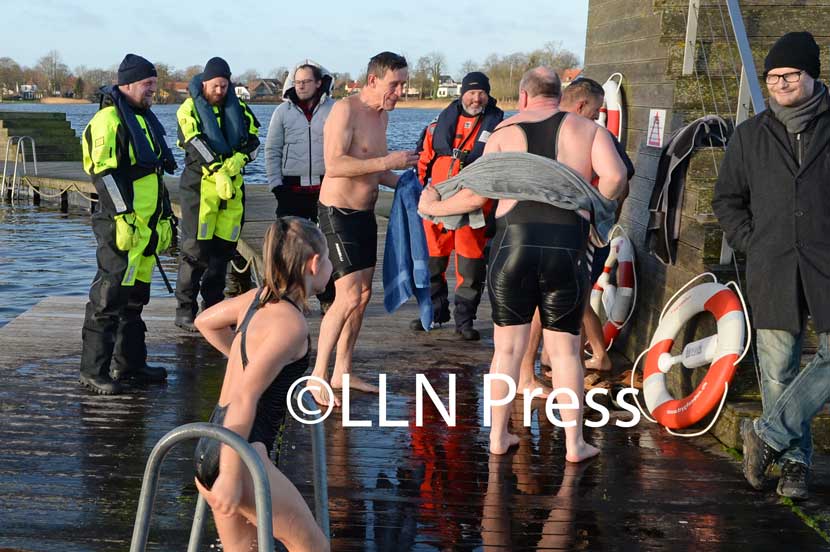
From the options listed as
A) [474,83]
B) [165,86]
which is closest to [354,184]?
[474,83]

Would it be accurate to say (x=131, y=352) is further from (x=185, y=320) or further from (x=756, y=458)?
(x=756, y=458)

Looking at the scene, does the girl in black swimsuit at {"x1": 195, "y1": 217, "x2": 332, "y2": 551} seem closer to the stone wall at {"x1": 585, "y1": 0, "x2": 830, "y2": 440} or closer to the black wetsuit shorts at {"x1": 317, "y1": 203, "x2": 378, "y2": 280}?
the black wetsuit shorts at {"x1": 317, "y1": 203, "x2": 378, "y2": 280}

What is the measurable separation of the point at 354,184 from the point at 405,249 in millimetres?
806

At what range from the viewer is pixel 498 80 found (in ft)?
210

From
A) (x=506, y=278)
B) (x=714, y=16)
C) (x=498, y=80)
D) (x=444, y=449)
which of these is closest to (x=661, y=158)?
(x=714, y=16)

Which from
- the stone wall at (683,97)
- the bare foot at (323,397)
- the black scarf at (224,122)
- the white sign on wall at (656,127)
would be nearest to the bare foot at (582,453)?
the stone wall at (683,97)

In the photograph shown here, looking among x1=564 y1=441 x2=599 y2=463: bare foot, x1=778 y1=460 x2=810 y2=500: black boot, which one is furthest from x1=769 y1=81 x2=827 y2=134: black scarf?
x1=564 y1=441 x2=599 y2=463: bare foot

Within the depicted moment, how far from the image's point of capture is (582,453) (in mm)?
5031

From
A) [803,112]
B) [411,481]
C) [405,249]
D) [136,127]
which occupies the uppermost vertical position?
[803,112]

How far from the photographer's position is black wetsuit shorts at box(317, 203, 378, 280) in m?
5.99

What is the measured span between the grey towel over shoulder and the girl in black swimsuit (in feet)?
5.37

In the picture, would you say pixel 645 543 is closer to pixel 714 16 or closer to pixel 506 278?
pixel 506 278

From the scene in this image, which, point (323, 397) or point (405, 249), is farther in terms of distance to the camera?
point (405, 249)

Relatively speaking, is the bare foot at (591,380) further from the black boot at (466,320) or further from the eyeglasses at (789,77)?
the eyeglasses at (789,77)
